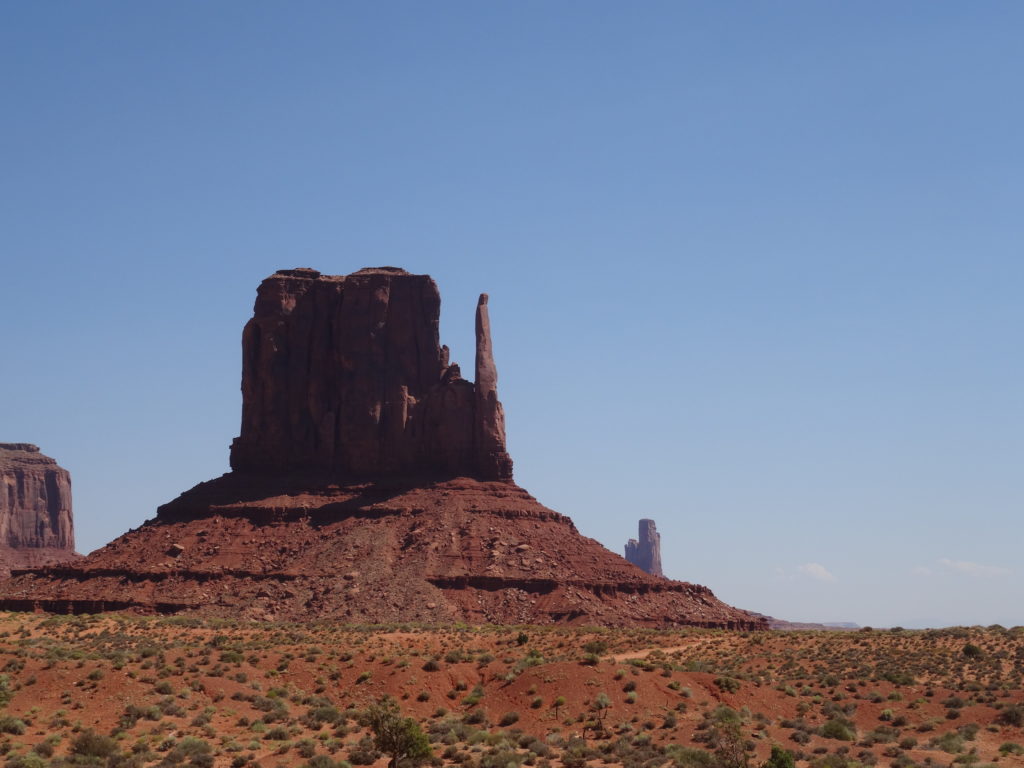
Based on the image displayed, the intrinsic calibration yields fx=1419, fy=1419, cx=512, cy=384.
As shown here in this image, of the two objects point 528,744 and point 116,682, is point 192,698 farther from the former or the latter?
point 528,744

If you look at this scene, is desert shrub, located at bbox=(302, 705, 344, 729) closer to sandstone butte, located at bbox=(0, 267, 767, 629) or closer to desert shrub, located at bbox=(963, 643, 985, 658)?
desert shrub, located at bbox=(963, 643, 985, 658)

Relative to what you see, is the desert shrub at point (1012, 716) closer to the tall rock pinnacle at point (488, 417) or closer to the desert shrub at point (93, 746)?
the desert shrub at point (93, 746)

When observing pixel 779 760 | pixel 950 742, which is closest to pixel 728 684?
pixel 950 742

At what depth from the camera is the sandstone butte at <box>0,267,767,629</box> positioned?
97.0m

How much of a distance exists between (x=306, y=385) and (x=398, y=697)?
62.9 m

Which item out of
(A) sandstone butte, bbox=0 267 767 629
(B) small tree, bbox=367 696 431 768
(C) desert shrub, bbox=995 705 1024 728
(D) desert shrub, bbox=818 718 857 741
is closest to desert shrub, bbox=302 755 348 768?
(B) small tree, bbox=367 696 431 768

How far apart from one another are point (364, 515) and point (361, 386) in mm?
13511

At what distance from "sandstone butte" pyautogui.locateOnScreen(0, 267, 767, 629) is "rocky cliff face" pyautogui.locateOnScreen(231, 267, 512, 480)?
121mm

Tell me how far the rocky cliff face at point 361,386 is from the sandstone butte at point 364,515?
0.40 feet

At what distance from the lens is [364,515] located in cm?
10831

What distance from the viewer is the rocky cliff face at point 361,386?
11444 cm

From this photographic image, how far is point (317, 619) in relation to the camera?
92438 millimetres

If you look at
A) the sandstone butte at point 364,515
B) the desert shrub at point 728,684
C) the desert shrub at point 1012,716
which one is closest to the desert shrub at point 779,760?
the desert shrub at point 1012,716

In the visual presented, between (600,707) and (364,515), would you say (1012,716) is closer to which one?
(600,707)
